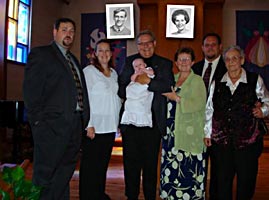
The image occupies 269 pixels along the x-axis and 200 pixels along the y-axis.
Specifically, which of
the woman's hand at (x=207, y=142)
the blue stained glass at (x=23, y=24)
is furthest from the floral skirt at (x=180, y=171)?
the blue stained glass at (x=23, y=24)

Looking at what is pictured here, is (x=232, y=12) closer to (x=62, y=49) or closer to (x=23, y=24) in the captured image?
(x=23, y=24)

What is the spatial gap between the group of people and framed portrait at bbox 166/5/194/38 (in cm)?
421

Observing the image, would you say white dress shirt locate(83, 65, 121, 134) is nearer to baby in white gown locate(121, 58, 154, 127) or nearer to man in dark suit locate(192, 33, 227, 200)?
baby in white gown locate(121, 58, 154, 127)

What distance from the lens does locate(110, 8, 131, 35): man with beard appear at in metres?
7.57

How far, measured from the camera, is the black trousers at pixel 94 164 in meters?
2.40

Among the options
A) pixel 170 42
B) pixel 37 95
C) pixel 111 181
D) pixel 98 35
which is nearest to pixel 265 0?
pixel 170 42

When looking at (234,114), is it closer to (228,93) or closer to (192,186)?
(228,93)

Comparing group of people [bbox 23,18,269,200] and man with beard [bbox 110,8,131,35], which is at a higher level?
man with beard [bbox 110,8,131,35]

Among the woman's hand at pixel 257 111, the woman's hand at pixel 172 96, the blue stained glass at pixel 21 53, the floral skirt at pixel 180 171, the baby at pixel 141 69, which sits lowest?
the floral skirt at pixel 180 171

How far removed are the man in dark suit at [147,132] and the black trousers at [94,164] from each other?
0.48ft

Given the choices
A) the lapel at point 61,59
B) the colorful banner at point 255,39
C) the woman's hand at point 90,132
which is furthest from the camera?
the colorful banner at point 255,39

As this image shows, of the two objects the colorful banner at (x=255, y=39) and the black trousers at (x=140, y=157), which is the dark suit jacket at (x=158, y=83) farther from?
the colorful banner at (x=255, y=39)

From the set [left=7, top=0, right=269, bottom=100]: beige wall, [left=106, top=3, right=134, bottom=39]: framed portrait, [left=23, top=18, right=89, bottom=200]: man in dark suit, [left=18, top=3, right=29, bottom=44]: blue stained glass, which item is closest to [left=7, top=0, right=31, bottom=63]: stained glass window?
[left=18, top=3, right=29, bottom=44]: blue stained glass

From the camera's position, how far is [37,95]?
6.53ft
